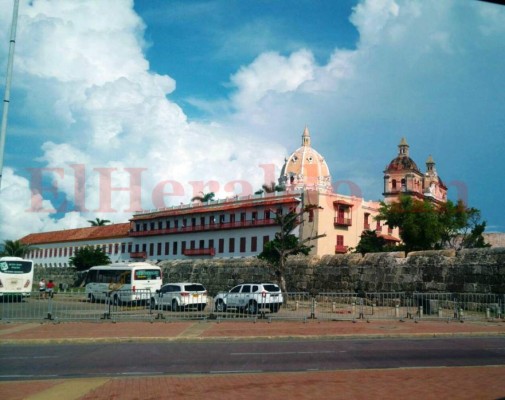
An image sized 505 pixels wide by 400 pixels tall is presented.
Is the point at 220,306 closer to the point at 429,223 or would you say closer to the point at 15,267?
the point at 15,267

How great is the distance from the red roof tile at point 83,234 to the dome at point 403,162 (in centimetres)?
5169

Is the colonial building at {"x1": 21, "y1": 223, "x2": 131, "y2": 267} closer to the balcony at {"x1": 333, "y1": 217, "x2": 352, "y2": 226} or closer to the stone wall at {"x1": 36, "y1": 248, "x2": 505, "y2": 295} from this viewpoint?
the balcony at {"x1": 333, "y1": 217, "x2": 352, "y2": 226}

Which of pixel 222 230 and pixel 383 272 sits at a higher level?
pixel 222 230

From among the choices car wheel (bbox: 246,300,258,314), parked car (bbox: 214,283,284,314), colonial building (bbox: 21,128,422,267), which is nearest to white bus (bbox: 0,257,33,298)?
parked car (bbox: 214,283,284,314)

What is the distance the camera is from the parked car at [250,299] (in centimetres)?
2458

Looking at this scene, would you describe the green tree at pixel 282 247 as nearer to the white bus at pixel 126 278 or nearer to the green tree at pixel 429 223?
the white bus at pixel 126 278

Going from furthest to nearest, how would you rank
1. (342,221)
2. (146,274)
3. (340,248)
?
(342,221), (340,248), (146,274)

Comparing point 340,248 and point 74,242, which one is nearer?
point 340,248

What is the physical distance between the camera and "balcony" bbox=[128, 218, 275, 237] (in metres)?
67.1

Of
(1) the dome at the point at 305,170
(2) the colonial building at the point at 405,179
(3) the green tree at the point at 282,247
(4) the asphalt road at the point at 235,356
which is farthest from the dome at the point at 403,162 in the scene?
(4) the asphalt road at the point at 235,356

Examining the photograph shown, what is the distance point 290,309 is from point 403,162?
88.3 m

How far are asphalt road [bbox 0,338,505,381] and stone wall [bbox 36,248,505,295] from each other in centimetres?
949

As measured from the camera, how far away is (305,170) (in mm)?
110938

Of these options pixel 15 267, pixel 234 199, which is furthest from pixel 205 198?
pixel 15 267
